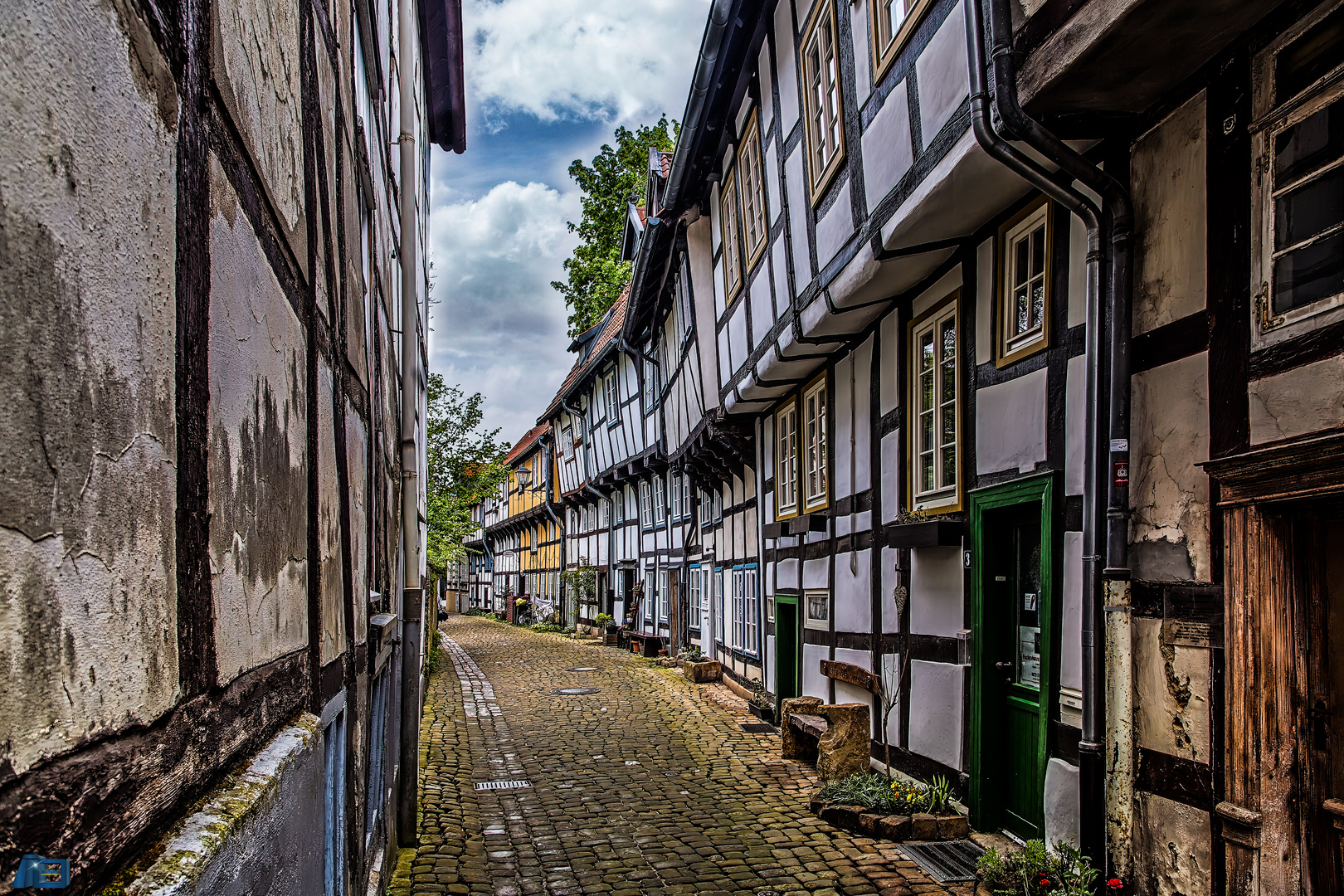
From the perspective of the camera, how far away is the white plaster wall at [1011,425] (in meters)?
5.64

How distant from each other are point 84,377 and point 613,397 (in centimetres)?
2348

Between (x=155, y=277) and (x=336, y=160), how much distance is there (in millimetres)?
2237

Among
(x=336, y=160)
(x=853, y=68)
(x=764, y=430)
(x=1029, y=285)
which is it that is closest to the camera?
(x=336, y=160)

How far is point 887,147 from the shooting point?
6375mm

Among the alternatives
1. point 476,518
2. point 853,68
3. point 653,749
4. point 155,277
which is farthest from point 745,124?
point 476,518

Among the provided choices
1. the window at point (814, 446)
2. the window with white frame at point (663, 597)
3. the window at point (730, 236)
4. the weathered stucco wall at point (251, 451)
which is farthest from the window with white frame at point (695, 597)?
the weathered stucco wall at point (251, 451)

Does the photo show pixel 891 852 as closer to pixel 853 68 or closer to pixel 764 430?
pixel 853 68

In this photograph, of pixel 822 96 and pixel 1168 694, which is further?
pixel 822 96

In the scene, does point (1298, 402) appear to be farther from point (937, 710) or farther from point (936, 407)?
point (937, 710)

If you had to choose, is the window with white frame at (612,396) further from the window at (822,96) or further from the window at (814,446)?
the window at (822,96)

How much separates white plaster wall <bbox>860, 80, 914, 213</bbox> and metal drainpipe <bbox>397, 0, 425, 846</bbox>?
3.14m

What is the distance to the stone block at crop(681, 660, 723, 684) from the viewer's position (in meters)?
15.8

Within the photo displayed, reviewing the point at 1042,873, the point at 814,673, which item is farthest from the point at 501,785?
the point at 1042,873

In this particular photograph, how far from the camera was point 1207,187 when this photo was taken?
13.6ft
